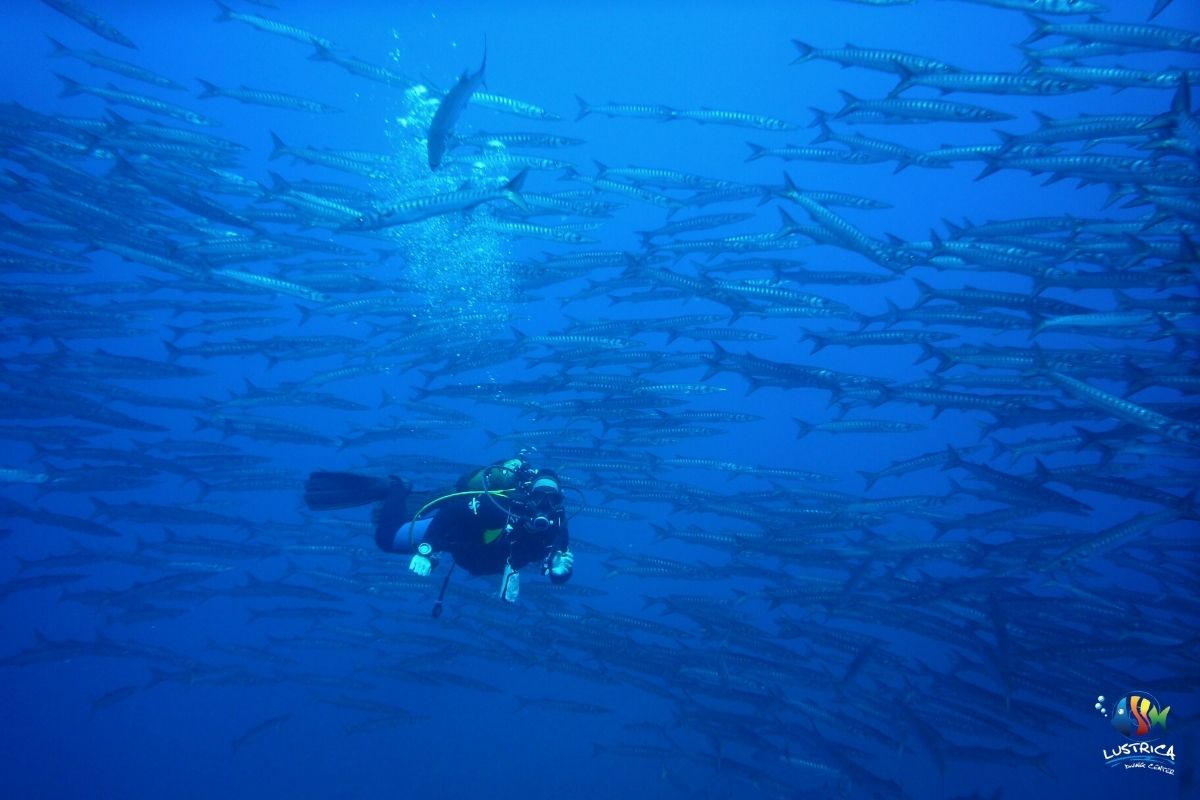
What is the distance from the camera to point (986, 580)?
7.54 m

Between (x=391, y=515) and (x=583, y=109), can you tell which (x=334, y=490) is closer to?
(x=391, y=515)

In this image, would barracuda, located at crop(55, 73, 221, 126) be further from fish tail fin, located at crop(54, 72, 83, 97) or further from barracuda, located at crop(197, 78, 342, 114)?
barracuda, located at crop(197, 78, 342, 114)

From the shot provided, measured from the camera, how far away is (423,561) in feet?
13.7

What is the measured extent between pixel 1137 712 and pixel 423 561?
886 centimetres

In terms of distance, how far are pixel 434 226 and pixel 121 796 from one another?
1622 cm

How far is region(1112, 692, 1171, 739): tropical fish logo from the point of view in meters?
7.63

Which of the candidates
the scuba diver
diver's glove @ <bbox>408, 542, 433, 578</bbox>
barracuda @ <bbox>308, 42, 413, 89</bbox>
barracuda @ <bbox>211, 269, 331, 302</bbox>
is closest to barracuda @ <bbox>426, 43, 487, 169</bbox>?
the scuba diver

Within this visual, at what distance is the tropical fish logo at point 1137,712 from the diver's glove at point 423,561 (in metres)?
8.42

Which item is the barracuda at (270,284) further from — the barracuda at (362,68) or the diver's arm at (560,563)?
the diver's arm at (560,563)

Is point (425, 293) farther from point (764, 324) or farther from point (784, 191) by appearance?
point (764, 324)

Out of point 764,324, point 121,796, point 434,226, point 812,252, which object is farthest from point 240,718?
point 812,252

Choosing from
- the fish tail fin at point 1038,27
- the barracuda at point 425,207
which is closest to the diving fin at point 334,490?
the barracuda at point 425,207

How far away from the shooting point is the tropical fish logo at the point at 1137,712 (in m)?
7.63

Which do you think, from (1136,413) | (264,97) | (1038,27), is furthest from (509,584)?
(264,97)
